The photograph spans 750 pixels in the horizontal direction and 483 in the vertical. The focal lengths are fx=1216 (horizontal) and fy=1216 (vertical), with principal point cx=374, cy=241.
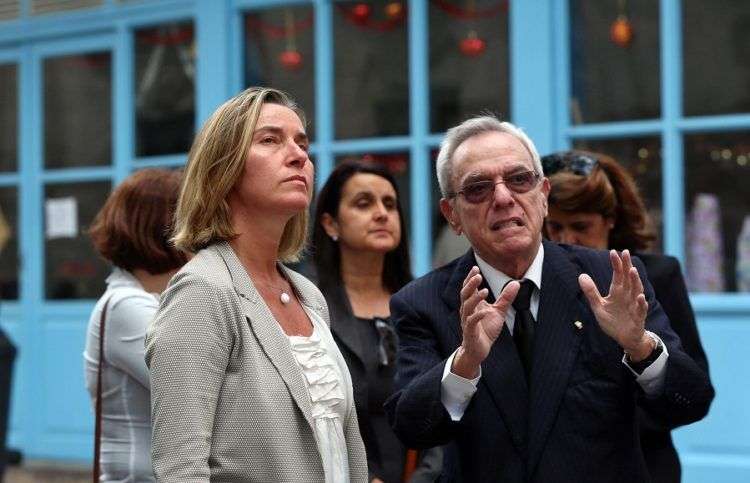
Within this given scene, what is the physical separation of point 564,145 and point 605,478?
3.75m

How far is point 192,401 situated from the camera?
260 centimetres


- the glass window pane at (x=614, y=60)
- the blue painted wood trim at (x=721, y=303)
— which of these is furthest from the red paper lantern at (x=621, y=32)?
the blue painted wood trim at (x=721, y=303)

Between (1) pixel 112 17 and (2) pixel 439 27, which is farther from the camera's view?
(1) pixel 112 17

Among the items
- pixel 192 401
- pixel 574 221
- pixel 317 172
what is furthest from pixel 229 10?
pixel 192 401

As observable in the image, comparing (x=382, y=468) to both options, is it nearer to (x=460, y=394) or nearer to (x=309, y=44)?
(x=460, y=394)

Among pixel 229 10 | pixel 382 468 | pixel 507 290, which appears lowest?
pixel 382 468

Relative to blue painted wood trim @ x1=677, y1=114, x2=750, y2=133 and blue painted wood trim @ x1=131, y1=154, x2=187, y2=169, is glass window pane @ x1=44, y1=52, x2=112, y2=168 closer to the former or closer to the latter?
blue painted wood trim @ x1=131, y1=154, x2=187, y2=169

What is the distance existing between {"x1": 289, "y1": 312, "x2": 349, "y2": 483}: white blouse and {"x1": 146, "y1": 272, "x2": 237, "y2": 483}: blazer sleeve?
0.81 feet

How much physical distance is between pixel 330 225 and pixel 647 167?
7.62 feet

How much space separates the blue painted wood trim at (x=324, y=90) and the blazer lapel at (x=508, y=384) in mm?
4327

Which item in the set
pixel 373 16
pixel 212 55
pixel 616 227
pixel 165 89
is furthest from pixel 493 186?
pixel 165 89

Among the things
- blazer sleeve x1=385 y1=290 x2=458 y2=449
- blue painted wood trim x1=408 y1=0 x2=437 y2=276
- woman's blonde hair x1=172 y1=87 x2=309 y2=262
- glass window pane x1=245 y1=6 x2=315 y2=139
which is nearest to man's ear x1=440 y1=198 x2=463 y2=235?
blazer sleeve x1=385 y1=290 x2=458 y2=449

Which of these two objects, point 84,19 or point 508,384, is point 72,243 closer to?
point 84,19

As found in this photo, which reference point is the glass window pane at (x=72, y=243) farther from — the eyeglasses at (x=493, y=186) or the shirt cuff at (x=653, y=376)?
the shirt cuff at (x=653, y=376)
